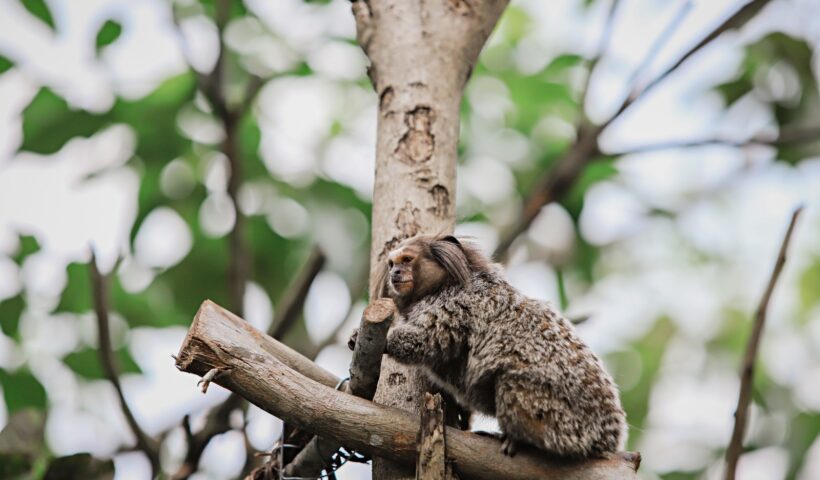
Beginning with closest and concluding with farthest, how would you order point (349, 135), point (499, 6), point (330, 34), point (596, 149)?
point (499, 6), point (596, 149), point (330, 34), point (349, 135)

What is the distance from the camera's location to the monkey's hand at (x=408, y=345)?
3230 millimetres

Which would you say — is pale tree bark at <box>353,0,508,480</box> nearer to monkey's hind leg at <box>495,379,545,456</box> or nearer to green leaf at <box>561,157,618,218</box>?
monkey's hind leg at <box>495,379,545,456</box>

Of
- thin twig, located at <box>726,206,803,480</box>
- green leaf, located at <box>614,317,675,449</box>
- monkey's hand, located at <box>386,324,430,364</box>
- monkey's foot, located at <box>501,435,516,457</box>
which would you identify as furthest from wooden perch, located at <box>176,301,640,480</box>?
green leaf, located at <box>614,317,675,449</box>

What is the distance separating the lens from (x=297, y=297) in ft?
13.6

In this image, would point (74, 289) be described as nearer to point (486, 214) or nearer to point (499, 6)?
point (486, 214)

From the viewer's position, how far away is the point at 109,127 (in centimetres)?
505

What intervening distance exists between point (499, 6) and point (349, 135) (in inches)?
64.4

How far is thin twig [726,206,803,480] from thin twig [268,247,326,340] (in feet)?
6.26

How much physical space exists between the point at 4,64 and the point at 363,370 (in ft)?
9.76

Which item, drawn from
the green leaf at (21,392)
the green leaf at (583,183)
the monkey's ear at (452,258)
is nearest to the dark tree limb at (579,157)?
the green leaf at (583,183)

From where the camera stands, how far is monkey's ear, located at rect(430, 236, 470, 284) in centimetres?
346

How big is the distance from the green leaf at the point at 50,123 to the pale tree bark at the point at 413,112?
173cm

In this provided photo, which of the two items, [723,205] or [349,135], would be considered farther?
[723,205]

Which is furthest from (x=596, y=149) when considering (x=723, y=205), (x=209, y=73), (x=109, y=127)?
(x=723, y=205)
